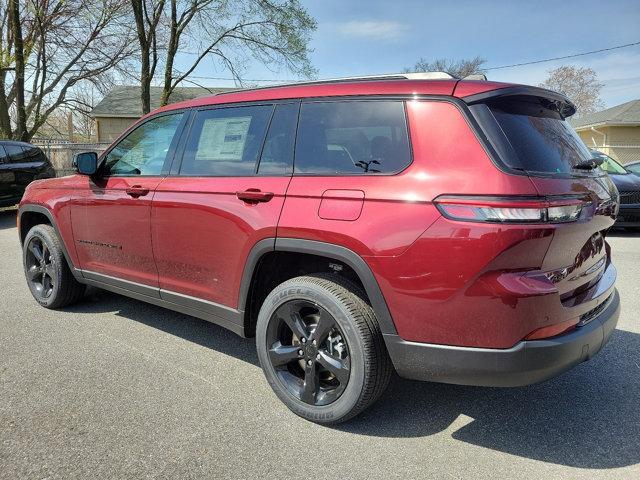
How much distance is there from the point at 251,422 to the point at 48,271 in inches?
120

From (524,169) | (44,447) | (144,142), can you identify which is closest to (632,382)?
(524,169)

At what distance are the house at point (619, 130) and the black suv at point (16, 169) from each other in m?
22.9

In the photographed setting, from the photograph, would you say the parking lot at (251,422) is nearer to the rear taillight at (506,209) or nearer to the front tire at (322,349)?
the front tire at (322,349)

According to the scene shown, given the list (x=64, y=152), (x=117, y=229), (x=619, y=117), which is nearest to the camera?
(x=117, y=229)

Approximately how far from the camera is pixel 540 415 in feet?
9.73

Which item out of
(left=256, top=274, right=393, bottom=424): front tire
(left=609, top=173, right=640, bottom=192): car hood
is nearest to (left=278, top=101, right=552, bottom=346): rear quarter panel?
(left=256, top=274, right=393, bottom=424): front tire

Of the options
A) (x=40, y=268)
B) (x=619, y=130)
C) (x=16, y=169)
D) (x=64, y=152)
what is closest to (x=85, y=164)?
(x=40, y=268)

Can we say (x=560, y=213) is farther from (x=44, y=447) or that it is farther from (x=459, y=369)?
(x=44, y=447)

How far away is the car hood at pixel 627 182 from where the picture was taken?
30.8ft

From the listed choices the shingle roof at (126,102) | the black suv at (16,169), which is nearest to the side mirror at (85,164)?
the black suv at (16,169)

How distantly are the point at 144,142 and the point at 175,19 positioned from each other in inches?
789

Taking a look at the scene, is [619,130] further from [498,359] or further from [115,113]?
[115,113]

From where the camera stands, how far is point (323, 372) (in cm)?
297

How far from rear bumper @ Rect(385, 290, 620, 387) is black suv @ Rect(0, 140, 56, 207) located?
11119 millimetres
